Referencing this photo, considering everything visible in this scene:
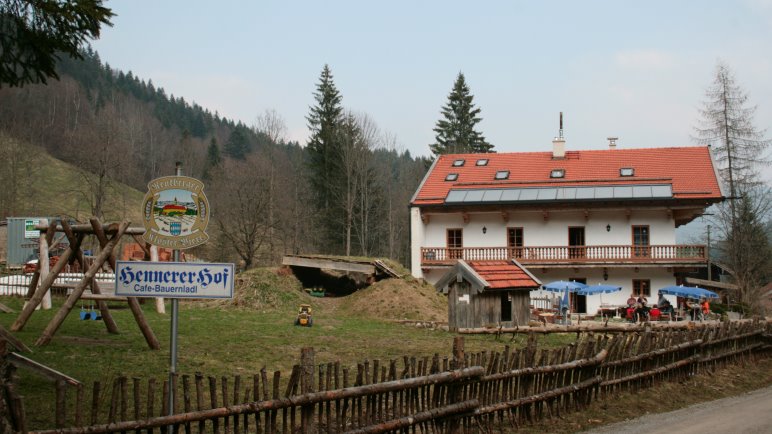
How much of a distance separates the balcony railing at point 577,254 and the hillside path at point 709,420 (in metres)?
20.9

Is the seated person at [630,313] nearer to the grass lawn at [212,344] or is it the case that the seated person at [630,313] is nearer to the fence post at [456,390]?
the grass lawn at [212,344]

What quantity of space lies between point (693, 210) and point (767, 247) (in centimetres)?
1943

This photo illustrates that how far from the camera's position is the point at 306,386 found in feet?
25.6

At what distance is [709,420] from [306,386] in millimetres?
7661

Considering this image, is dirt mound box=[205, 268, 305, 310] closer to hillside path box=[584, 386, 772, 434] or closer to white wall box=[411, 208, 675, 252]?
white wall box=[411, 208, 675, 252]

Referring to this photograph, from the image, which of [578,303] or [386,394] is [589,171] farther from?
[386,394]

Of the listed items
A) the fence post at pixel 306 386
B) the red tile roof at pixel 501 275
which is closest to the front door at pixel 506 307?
the red tile roof at pixel 501 275

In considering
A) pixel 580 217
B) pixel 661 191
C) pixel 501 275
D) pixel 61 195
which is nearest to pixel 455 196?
pixel 580 217

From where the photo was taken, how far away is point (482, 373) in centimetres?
977

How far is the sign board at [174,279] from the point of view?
7.03m

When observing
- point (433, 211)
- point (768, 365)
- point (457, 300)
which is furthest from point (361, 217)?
point (768, 365)

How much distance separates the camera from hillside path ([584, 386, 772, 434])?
36.2 ft

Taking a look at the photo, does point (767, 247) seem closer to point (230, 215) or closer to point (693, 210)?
point (693, 210)

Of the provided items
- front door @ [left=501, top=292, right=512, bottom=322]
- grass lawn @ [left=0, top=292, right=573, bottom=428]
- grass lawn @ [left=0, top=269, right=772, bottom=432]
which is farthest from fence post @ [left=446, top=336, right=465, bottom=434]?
front door @ [left=501, top=292, right=512, bottom=322]
